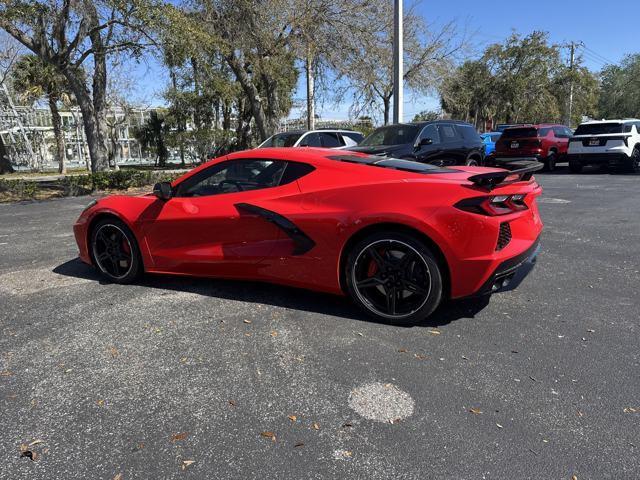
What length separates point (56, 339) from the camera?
3695mm

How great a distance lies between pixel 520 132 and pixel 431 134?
8.69 metres

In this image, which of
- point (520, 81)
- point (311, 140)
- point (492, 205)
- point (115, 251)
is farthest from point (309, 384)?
point (520, 81)

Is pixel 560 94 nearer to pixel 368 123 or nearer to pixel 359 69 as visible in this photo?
pixel 368 123

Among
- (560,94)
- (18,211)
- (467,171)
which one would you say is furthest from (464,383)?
(560,94)

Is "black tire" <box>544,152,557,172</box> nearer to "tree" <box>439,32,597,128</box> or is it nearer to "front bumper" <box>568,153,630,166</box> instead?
"front bumper" <box>568,153,630,166</box>

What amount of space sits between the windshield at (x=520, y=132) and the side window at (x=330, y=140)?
7.91 meters

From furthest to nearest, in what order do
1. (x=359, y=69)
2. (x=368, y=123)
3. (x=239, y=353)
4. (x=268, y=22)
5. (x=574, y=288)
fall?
(x=368, y=123)
(x=359, y=69)
(x=268, y=22)
(x=574, y=288)
(x=239, y=353)

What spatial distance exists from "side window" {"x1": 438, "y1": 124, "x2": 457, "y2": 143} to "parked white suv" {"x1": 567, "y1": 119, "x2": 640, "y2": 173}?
707cm

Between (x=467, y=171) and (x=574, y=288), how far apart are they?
1.68 meters

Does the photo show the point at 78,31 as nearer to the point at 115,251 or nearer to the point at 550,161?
the point at 115,251

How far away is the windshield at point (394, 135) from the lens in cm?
1070

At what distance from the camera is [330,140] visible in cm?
1330

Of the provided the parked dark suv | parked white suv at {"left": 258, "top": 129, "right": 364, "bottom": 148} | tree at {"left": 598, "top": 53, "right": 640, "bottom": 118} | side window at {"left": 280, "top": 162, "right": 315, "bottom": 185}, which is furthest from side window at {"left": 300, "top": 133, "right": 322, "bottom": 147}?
tree at {"left": 598, "top": 53, "right": 640, "bottom": 118}

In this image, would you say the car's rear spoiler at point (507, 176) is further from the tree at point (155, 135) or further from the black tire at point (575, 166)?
the tree at point (155, 135)
